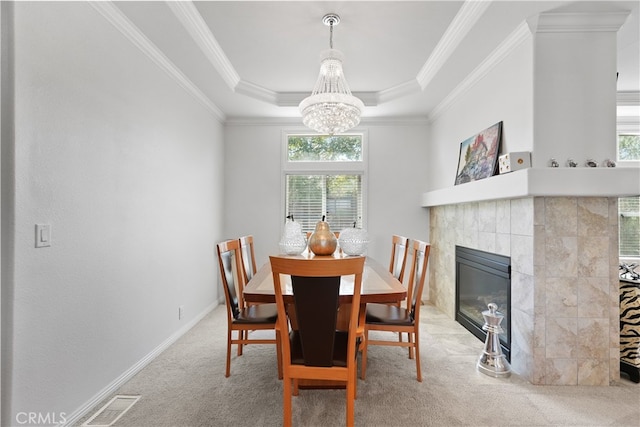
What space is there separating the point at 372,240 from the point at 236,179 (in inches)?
85.6

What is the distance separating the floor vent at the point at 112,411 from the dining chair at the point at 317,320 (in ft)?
3.53

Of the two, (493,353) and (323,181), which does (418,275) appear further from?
(323,181)

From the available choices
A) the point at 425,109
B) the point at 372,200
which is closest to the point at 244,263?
the point at 372,200

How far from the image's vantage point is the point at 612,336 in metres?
2.18

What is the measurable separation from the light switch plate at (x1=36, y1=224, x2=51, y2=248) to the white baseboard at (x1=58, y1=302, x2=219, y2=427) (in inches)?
39.3

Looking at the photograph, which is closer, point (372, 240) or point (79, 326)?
point (79, 326)

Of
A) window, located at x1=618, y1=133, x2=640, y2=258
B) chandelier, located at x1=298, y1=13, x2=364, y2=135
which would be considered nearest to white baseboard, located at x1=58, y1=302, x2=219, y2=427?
chandelier, located at x1=298, y1=13, x2=364, y2=135

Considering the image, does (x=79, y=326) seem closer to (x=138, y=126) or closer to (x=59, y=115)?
(x=59, y=115)

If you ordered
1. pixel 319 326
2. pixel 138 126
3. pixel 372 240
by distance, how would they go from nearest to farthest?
1. pixel 319 326
2. pixel 138 126
3. pixel 372 240

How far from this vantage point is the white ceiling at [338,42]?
2.24 meters

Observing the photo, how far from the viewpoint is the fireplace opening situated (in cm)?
257

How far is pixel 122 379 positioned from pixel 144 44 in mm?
2555

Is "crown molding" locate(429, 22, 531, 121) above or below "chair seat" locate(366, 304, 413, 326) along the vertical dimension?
above

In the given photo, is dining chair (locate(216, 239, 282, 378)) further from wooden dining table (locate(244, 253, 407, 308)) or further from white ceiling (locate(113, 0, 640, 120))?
white ceiling (locate(113, 0, 640, 120))
